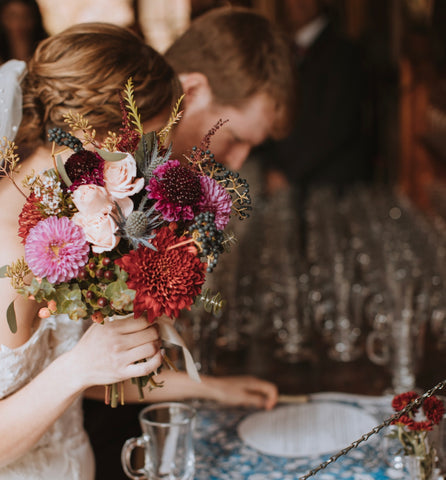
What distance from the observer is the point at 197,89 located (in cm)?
146

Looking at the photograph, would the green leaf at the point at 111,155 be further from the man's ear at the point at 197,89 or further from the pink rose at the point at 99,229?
the man's ear at the point at 197,89

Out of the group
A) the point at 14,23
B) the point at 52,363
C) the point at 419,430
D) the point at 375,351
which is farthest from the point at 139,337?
the point at 14,23

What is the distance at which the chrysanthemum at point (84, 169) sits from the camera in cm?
79

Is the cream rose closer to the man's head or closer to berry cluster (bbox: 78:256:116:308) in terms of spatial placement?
berry cluster (bbox: 78:256:116:308)

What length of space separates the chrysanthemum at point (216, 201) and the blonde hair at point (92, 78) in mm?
289

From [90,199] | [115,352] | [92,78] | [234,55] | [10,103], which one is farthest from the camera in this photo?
[234,55]

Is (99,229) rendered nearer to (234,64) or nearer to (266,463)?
(266,463)

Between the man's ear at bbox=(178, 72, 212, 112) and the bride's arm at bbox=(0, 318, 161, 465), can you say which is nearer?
the bride's arm at bbox=(0, 318, 161, 465)

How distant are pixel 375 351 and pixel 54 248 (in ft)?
3.83

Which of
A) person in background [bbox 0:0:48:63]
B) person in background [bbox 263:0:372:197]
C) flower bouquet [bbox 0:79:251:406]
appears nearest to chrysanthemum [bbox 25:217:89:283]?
flower bouquet [bbox 0:79:251:406]

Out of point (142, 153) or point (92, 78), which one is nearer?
point (142, 153)

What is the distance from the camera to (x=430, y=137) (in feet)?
14.0

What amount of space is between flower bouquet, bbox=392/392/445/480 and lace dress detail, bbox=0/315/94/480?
594 mm

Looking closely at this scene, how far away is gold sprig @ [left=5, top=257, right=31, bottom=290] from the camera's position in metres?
0.79
